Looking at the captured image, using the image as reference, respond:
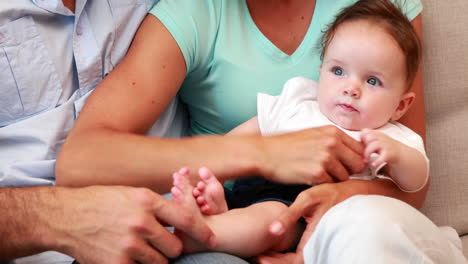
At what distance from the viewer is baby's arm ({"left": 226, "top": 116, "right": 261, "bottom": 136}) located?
1354 mm

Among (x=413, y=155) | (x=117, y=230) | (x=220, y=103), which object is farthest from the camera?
(x=220, y=103)

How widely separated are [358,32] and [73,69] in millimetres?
691

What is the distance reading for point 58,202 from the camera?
3.65ft

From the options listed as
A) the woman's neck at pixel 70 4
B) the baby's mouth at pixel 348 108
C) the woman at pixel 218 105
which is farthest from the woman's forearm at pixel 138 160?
the woman's neck at pixel 70 4

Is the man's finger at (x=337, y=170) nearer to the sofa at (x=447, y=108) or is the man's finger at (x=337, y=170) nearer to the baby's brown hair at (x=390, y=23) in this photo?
the baby's brown hair at (x=390, y=23)

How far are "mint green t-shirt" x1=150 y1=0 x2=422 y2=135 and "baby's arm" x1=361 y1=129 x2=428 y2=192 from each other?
321 mm

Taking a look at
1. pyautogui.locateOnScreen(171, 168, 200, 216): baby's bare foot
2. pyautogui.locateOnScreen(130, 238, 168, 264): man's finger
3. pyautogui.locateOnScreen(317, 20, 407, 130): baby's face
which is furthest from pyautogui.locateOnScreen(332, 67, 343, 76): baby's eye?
pyautogui.locateOnScreen(130, 238, 168, 264): man's finger

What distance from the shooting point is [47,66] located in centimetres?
132

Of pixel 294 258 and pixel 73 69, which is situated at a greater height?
pixel 73 69

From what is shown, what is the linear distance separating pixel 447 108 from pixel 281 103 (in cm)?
53

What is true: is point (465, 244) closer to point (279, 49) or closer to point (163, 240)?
point (279, 49)

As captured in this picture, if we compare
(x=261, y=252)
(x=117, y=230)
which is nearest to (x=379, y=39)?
(x=261, y=252)

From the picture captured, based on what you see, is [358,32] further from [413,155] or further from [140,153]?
[140,153]

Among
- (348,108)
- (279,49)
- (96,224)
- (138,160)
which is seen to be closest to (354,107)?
(348,108)
